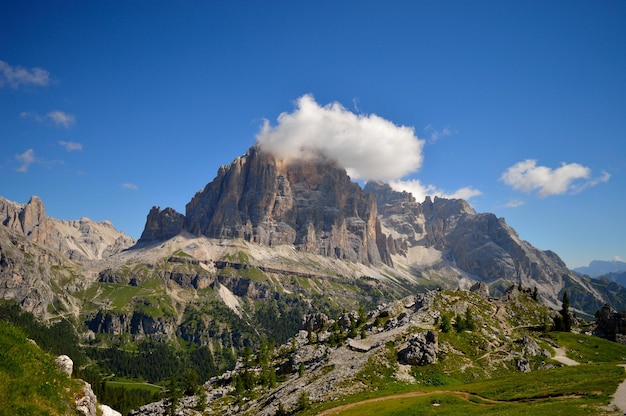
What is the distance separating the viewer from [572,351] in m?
94.6

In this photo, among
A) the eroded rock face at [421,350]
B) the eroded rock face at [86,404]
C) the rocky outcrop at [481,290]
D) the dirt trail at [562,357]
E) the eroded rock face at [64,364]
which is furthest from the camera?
the rocky outcrop at [481,290]

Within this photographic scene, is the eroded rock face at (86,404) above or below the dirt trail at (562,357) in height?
above

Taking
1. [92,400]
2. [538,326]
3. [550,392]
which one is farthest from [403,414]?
[538,326]

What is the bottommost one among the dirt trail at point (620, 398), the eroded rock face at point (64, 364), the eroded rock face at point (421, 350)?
the dirt trail at point (620, 398)

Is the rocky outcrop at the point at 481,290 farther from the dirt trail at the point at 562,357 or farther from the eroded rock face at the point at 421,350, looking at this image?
the eroded rock face at the point at 421,350

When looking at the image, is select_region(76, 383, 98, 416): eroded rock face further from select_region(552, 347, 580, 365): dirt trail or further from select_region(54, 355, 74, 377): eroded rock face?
select_region(552, 347, 580, 365): dirt trail

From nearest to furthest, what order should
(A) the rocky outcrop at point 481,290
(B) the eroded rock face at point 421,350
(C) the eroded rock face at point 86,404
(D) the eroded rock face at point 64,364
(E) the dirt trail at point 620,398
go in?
(C) the eroded rock face at point 86,404
(D) the eroded rock face at point 64,364
(E) the dirt trail at point 620,398
(B) the eroded rock face at point 421,350
(A) the rocky outcrop at point 481,290

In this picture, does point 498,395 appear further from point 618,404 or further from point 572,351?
point 572,351

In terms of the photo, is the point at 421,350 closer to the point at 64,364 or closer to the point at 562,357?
the point at 562,357

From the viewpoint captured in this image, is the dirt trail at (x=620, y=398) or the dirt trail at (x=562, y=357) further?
the dirt trail at (x=562, y=357)

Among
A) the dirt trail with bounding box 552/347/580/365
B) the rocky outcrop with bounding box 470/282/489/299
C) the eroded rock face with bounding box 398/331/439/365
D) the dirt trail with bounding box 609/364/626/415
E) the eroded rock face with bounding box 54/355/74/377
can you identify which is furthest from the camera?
the rocky outcrop with bounding box 470/282/489/299

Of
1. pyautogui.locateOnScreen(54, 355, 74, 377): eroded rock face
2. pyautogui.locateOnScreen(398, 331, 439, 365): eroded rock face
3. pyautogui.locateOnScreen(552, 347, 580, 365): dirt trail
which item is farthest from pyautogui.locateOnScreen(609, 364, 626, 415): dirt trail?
pyautogui.locateOnScreen(54, 355, 74, 377): eroded rock face

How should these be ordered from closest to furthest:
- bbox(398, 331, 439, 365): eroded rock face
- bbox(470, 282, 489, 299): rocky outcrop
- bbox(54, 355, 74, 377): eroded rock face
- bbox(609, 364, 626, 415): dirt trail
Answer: bbox(54, 355, 74, 377): eroded rock face
bbox(609, 364, 626, 415): dirt trail
bbox(398, 331, 439, 365): eroded rock face
bbox(470, 282, 489, 299): rocky outcrop

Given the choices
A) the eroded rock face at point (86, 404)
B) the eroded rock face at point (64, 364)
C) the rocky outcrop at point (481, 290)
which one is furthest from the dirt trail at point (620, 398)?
the rocky outcrop at point (481, 290)
